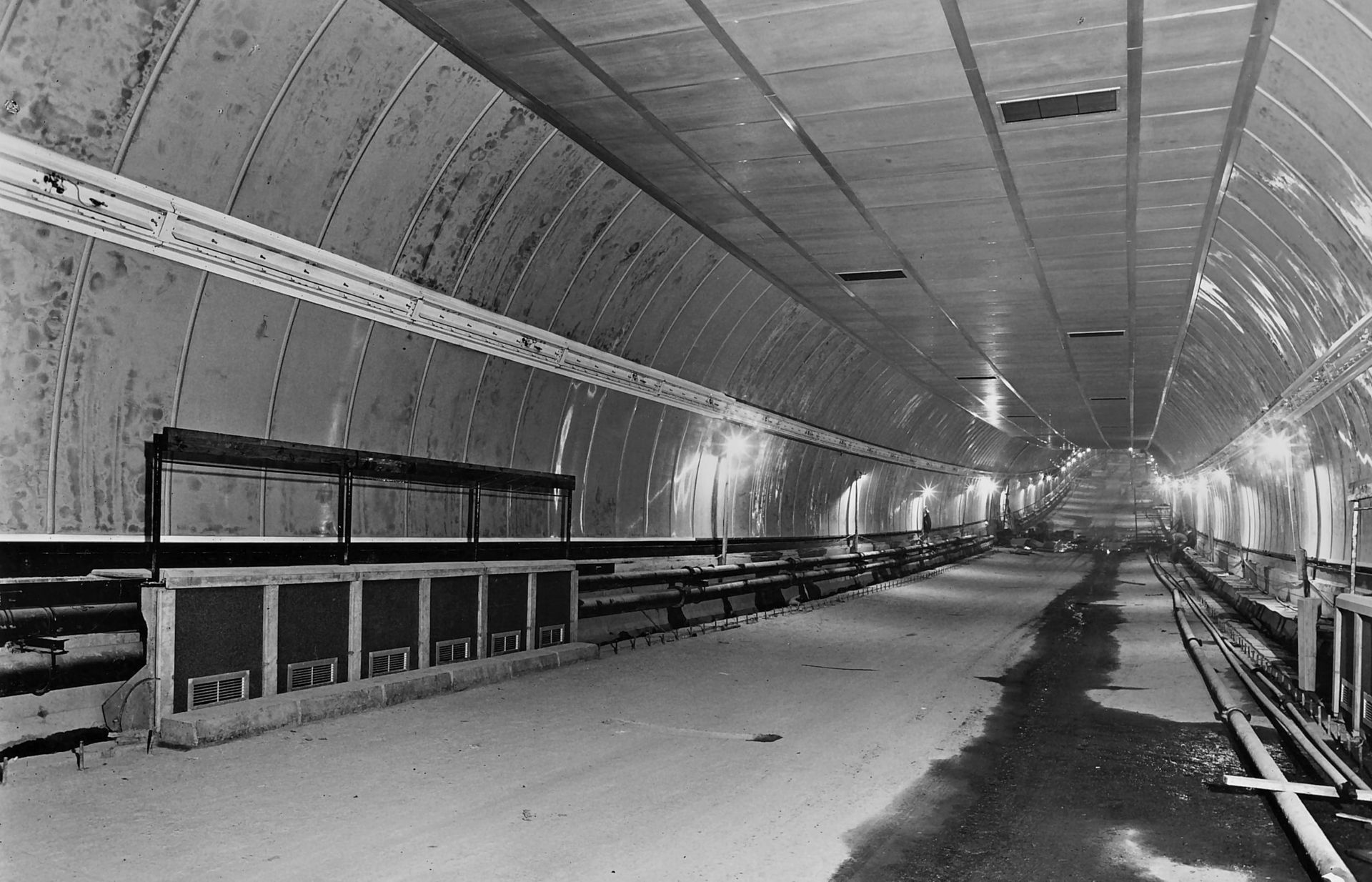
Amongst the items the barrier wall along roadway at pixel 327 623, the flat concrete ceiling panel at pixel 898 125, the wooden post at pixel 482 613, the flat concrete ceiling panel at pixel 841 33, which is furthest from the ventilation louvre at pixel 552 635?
the flat concrete ceiling panel at pixel 841 33

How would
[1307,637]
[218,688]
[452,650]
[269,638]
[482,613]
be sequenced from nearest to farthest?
[218,688] < [269,638] < [1307,637] < [452,650] < [482,613]

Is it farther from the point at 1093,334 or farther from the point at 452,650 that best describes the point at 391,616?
the point at 1093,334

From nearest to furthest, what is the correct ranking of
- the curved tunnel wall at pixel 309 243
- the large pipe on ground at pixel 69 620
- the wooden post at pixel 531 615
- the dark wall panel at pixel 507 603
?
1. the large pipe on ground at pixel 69 620
2. the curved tunnel wall at pixel 309 243
3. the dark wall panel at pixel 507 603
4. the wooden post at pixel 531 615

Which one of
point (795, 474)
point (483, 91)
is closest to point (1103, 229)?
point (483, 91)

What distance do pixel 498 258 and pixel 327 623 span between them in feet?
15.8

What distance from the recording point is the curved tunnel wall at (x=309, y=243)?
8.14 meters

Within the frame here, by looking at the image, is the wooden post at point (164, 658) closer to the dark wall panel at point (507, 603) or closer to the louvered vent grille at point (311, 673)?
the louvered vent grille at point (311, 673)

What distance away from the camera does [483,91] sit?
1030 centimetres

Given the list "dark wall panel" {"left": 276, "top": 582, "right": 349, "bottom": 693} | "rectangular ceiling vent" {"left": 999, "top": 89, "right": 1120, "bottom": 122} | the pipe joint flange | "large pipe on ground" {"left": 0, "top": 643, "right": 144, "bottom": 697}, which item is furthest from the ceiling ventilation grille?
"large pipe on ground" {"left": 0, "top": 643, "right": 144, "bottom": 697}

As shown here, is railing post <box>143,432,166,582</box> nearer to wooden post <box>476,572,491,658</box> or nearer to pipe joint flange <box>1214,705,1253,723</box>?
wooden post <box>476,572,491,658</box>

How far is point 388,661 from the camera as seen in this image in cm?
1103

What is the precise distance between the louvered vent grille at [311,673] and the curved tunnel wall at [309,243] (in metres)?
1.49

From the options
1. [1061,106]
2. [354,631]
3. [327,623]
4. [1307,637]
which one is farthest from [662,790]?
[1307,637]

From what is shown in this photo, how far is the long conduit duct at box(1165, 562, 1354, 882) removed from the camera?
580 cm
